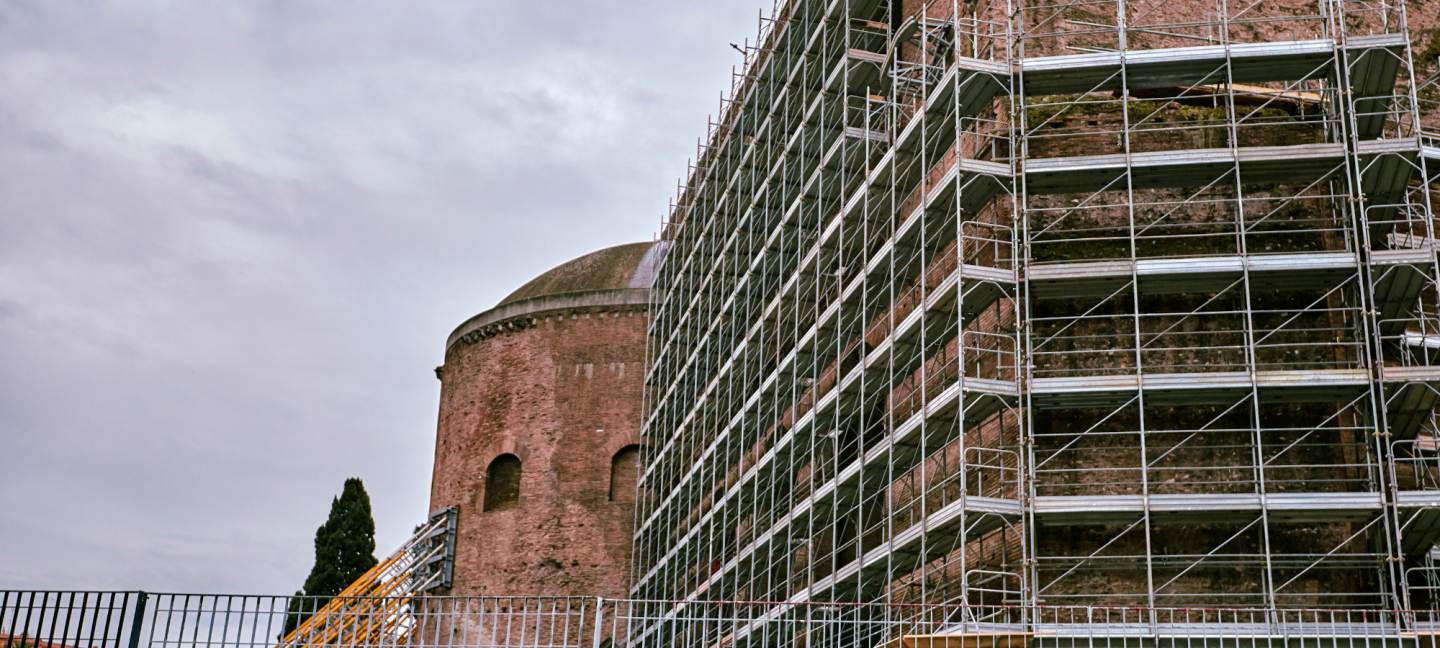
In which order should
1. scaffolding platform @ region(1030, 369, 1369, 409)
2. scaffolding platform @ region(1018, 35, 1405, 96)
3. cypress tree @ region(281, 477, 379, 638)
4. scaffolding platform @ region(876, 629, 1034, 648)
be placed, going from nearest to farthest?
scaffolding platform @ region(876, 629, 1034, 648)
scaffolding platform @ region(1030, 369, 1369, 409)
scaffolding platform @ region(1018, 35, 1405, 96)
cypress tree @ region(281, 477, 379, 638)

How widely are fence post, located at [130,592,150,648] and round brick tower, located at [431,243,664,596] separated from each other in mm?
14923

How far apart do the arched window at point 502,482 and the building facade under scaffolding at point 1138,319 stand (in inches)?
429

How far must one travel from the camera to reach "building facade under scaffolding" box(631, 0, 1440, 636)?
1250 centimetres

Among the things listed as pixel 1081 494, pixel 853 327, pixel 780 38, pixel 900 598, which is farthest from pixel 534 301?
pixel 1081 494

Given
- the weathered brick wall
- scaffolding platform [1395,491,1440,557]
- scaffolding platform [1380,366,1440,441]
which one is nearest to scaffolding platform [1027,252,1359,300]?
scaffolding platform [1380,366,1440,441]

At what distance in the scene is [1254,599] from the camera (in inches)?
488

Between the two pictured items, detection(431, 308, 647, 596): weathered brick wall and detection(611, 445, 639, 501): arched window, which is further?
detection(611, 445, 639, 501): arched window

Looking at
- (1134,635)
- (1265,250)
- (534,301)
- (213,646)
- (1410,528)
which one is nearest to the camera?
(213,646)

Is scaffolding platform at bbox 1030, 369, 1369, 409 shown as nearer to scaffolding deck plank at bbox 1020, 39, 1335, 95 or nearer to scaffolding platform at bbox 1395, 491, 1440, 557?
scaffolding platform at bbox 1395, 491, 1440, 557

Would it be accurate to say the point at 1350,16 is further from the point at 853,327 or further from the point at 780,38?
the point at 780,38

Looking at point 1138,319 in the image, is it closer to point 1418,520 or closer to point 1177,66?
point 1177,66

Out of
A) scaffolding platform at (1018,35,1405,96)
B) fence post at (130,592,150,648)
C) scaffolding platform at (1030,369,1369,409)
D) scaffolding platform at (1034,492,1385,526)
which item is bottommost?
fence post at (130,592,150,648)

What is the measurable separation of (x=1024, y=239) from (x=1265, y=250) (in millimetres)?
2356

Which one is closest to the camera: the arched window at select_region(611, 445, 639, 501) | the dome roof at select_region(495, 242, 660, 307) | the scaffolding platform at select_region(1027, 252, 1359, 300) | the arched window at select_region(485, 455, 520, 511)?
the scaffolding platform at select_region(1027, 252, 1359, 300)
